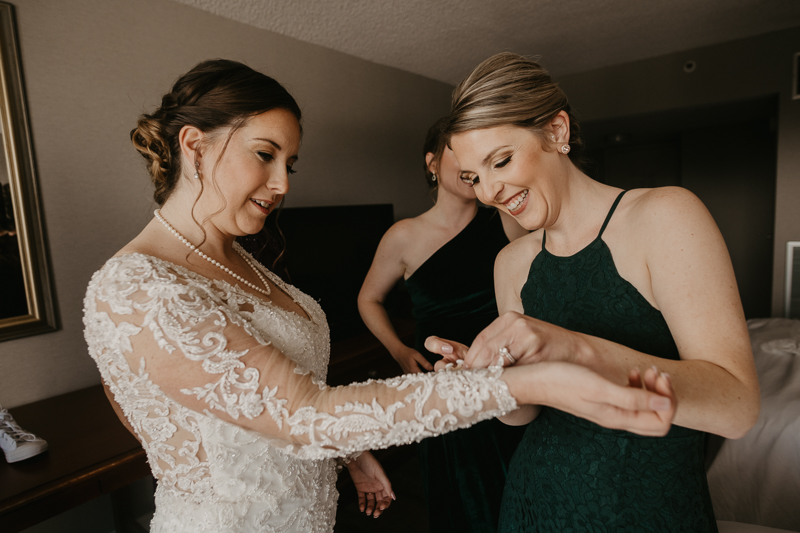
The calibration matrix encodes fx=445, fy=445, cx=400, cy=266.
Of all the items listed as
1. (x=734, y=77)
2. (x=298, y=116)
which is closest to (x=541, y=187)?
(x=298, y=116)

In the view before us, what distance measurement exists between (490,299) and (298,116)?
125cm

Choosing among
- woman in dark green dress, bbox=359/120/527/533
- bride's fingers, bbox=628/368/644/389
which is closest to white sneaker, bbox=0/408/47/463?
woman in dark green dress, bbox=359/120/527/533

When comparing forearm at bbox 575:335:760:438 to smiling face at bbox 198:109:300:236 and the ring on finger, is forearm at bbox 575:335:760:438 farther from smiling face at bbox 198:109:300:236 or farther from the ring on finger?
smiling face at bbox 198:109:300:236

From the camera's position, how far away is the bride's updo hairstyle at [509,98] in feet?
3.40

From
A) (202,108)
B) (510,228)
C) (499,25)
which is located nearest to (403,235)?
(510,228)

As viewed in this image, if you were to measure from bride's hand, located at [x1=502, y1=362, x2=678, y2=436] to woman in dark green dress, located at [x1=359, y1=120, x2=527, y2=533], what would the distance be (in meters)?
1.13

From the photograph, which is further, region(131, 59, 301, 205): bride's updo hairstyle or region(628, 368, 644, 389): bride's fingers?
region(131, 59, 301, 205): bride's updo hairstyle

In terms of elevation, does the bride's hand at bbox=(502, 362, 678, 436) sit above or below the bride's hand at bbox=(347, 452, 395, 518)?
above

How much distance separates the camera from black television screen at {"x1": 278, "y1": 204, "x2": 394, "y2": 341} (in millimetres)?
2762

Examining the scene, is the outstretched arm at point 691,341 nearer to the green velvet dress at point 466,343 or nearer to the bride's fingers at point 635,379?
the bride's fingers at point 635,379

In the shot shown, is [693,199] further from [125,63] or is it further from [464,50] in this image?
[464,50]

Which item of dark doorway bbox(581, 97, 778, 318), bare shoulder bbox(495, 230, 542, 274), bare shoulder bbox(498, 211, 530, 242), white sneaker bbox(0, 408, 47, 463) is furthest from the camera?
dark doorway bbox(581, 97, 778, 318)

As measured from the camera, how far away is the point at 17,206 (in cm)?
177

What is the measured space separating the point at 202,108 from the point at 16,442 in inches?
50.9
